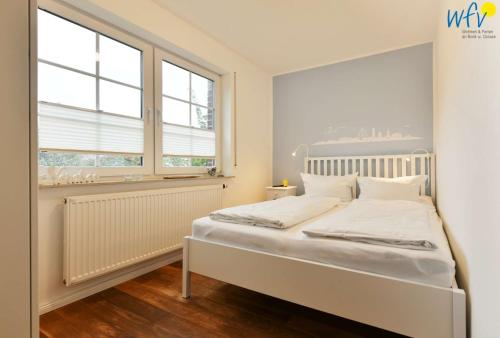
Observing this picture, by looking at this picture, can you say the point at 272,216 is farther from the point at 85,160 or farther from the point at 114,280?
the point at 85,160

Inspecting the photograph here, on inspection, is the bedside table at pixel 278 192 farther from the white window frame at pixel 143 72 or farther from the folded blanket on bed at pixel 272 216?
the white window frame at pixel 143 72

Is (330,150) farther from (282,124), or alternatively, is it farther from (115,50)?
(115,50)

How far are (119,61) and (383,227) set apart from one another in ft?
7.86

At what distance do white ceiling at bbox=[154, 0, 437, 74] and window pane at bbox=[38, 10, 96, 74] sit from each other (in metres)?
0.72

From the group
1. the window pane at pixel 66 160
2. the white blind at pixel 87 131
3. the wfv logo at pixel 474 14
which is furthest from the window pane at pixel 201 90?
the wfv logo at pixel 474 14

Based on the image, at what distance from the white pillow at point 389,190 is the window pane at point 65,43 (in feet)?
9.03

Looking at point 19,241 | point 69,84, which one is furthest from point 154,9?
point 19,241

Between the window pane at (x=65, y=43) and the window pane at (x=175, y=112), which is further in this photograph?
the window pane at (x=175, y=112)

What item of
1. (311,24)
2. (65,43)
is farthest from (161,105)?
(311,24)

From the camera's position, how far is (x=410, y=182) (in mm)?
2549

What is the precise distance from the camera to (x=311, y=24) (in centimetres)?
253

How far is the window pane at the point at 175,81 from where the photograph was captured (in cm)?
259

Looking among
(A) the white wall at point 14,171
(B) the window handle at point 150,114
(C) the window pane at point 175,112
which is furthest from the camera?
(C) the window pane at point 175,112

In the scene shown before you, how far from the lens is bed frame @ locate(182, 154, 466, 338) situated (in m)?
1.06
